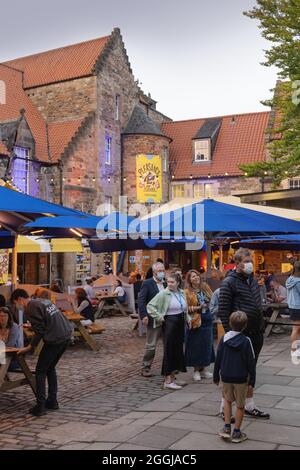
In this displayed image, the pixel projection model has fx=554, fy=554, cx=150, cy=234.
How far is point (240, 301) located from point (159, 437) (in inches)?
68.8

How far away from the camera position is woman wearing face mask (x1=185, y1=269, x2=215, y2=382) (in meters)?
8.26

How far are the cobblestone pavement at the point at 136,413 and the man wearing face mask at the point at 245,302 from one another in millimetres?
290

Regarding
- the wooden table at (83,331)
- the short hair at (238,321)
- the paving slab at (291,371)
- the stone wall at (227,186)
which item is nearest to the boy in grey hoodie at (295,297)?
the paving slab at (291,371)

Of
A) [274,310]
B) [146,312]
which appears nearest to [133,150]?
[274,310]

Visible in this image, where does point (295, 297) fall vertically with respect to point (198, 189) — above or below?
below

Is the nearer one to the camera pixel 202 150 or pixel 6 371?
pixel 6 371

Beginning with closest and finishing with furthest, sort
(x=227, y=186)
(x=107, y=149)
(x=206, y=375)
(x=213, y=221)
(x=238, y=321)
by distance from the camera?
(x=238, y=321) → (x=206, y=375) → (x=213, y=221) → (x=107, y=149) → (x=227, y=186)

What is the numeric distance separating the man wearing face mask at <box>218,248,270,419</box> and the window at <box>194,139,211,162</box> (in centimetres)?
2939

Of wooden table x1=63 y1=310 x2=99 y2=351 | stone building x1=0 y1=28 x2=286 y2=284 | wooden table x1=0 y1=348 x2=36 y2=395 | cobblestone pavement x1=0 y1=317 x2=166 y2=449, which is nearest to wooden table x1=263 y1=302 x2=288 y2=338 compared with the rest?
cobblestone pavement x1=0 y1=317 x2=166 y2=449

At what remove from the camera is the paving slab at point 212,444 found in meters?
5.18

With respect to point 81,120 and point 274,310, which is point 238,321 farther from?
point 81,120

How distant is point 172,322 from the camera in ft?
26.2

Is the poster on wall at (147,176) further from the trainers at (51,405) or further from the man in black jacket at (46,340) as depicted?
the trainers at (51,405)

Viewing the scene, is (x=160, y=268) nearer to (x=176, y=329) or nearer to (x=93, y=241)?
(x=176, y=329)
